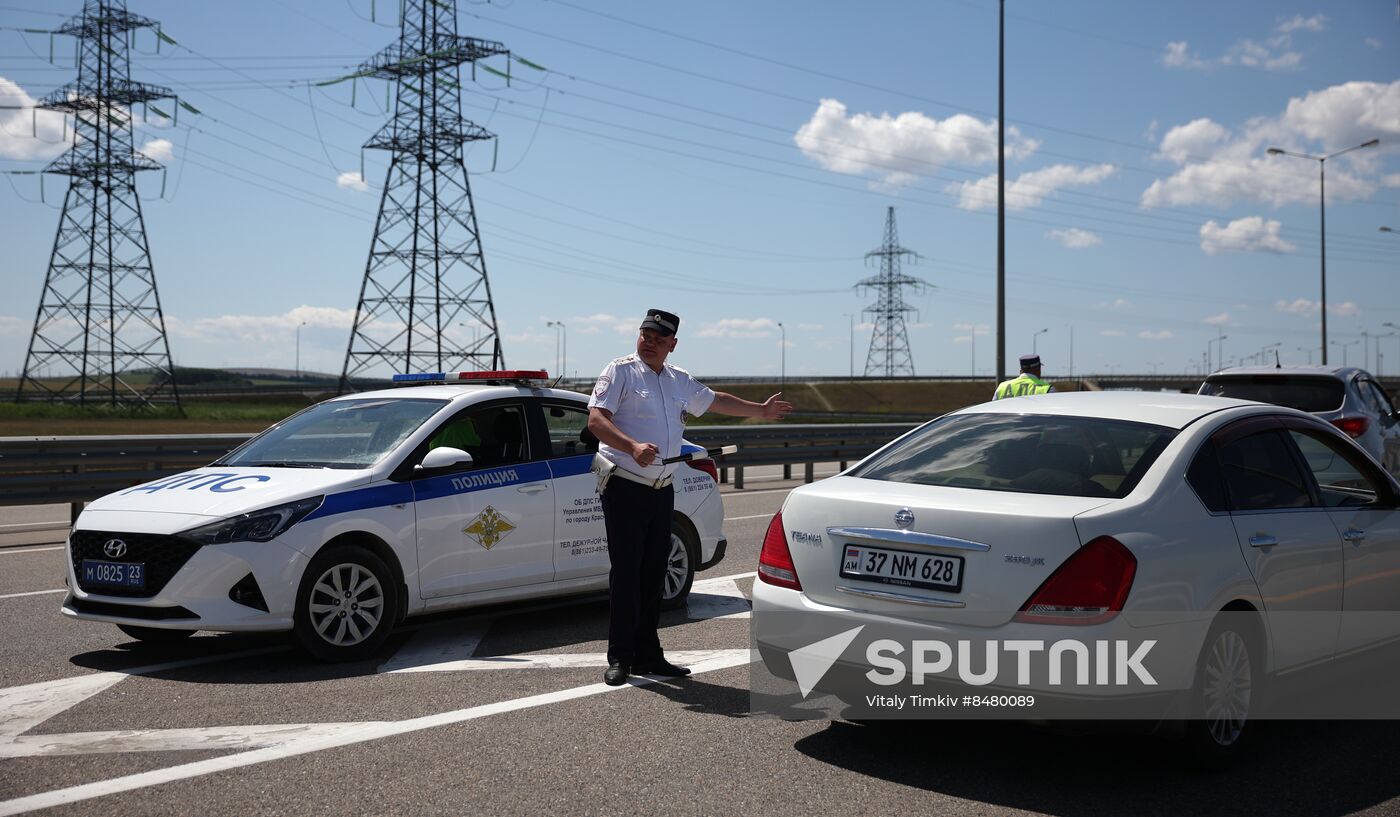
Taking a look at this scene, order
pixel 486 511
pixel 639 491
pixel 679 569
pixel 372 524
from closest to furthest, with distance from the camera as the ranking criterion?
pixel 639 491 → pixel 372 524 → pixel 486 511 → pixel 679 569

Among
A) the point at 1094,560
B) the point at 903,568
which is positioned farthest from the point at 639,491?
the point at 1094,560

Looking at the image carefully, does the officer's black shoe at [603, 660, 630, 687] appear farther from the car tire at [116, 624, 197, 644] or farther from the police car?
the car tire at [116, 624, 197, 644]

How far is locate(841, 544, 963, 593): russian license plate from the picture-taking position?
15.6 ft

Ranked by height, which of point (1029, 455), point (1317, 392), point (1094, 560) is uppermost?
point (1317, 392)

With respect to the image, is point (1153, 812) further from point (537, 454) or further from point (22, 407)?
point (22, 407)

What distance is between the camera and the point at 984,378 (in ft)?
361

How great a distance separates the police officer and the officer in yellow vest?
19.0 ft

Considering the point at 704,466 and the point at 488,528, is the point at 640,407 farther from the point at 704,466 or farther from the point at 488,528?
the point at 704,466

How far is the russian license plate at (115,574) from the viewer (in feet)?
21.6

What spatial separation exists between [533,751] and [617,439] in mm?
1696

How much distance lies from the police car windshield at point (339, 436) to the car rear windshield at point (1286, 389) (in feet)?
27.2

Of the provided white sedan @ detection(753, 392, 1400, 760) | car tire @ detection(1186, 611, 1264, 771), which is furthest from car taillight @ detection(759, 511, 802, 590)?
car tire @ detection(1186, 611, 1264, 771)

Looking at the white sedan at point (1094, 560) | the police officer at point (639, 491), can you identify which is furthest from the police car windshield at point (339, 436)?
the white sedan at point (1094, 560)

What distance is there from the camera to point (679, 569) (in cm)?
873
